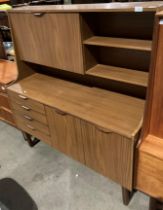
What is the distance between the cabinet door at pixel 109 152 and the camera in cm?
137

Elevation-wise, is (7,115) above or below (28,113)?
below

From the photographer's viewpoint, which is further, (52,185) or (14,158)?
(14,158)

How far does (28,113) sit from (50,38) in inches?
29.4

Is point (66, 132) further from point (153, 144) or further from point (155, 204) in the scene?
point (155, 204)

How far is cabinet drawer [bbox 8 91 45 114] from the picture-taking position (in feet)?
5.96

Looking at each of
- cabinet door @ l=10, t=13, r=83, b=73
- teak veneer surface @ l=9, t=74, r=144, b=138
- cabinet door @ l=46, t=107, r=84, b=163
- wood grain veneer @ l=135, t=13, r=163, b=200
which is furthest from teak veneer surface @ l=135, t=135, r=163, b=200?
cabinet door @ l=10, t=13, r=83, b=73

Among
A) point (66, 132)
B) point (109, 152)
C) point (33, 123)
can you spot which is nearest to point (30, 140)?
point (33, 123)

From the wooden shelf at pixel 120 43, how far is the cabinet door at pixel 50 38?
13cm

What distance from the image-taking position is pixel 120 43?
145 centimetres

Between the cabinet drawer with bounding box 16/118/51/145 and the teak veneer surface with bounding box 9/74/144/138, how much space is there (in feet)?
1.20

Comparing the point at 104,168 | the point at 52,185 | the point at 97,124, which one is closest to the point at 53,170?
the point at 52,185

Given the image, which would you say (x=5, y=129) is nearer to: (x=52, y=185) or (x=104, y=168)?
(x=52, y=185)

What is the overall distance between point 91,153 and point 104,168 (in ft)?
0.50

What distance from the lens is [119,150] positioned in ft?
4.62
